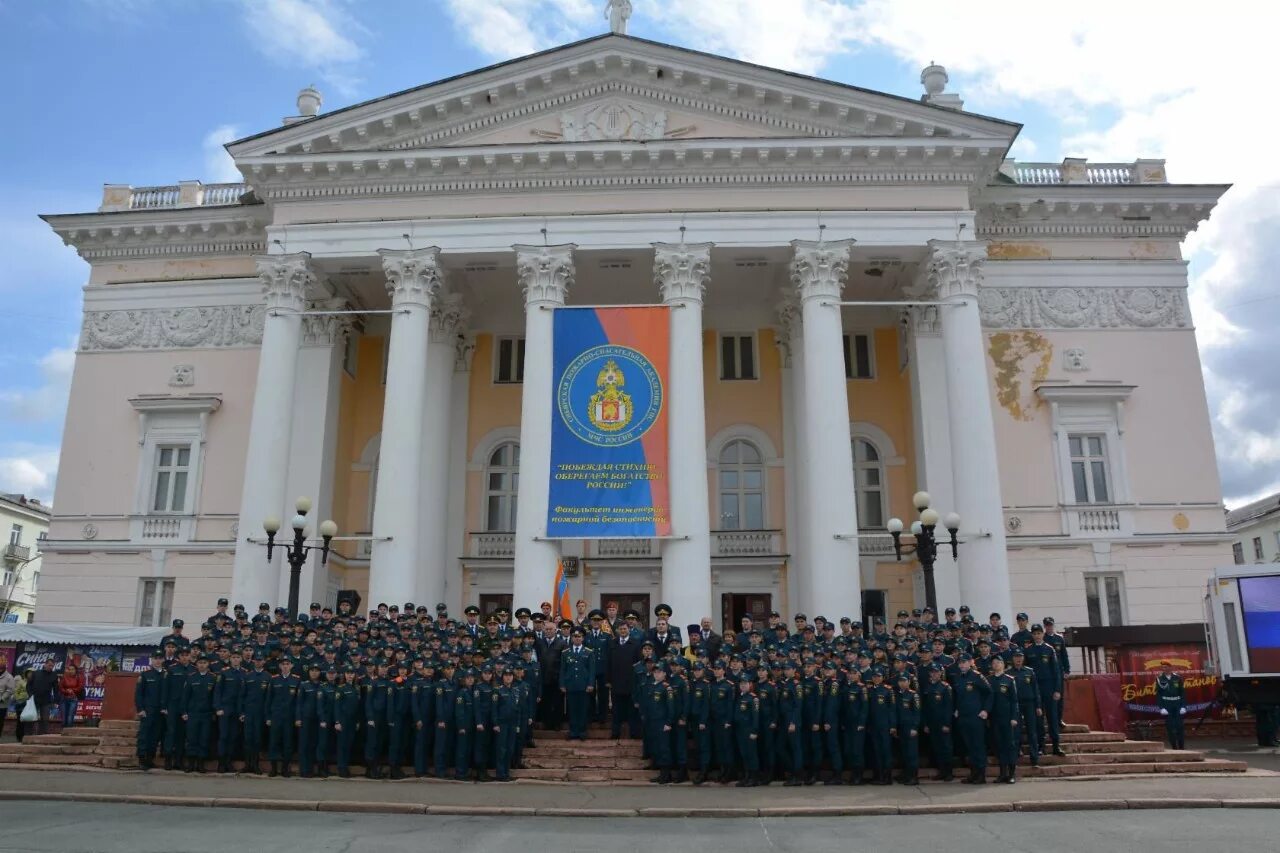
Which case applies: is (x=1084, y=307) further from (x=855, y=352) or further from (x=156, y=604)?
(x=156, y=604)

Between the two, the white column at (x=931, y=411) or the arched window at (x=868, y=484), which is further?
the arched window at (x=868, y=484)

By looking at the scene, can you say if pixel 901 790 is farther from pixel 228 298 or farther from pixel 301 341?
pixel 228 298

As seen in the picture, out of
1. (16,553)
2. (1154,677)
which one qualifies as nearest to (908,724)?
(1154,677)

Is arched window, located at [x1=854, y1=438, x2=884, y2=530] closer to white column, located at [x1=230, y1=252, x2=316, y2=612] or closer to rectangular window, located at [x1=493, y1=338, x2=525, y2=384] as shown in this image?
rectangular window, located at [x1=493, y1=338, x2=525, y2=384]

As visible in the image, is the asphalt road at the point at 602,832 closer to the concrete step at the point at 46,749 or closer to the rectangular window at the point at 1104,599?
the concrete step at the point at 46,749

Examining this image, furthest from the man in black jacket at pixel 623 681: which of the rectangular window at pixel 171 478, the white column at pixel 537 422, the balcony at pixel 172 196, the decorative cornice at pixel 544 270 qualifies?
the balcony at pixel 172 196

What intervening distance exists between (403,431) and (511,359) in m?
6.44

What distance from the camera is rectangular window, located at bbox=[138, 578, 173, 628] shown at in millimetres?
23984

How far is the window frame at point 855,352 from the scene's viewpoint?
26359mm

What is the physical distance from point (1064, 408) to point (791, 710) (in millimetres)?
14051

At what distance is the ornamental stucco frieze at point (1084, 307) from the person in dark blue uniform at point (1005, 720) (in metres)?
13.0

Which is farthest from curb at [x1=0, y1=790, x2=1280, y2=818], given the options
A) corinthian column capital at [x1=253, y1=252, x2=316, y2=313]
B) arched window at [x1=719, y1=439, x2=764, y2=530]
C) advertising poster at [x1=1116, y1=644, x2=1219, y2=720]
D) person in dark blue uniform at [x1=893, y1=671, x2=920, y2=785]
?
arched window at [x1=719, y1=439, x2=764, y2=530]

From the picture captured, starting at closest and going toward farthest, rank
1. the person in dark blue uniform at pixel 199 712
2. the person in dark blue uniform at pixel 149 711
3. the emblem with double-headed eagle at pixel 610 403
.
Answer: the person in dark blue uniform at pixel 199 712, the person in dark blue uniform at pixel 149 711, the emblem with double-headed eagle at pixel 610 403

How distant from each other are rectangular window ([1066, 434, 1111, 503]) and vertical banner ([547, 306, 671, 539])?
9918mm
